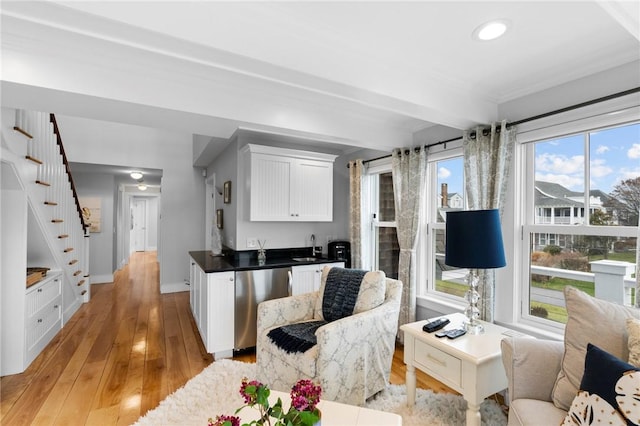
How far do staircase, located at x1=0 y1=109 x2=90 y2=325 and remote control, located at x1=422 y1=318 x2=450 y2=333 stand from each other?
3404mm

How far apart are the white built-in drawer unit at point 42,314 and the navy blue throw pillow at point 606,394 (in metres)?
4.04

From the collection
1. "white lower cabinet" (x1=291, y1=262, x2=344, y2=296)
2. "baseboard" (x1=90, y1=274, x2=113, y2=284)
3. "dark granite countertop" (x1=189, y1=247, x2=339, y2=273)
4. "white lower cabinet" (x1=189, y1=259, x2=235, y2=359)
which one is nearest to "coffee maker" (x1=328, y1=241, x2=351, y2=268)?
"dark granite countertop" (x1=189, y1=247, x2=339, y2=273)

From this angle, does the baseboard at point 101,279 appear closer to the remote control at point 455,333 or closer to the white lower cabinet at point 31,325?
the white lower cabinet at point 31,325

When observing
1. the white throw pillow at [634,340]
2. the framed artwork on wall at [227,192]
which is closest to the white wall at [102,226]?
the framed artwork on wall at [227,192]

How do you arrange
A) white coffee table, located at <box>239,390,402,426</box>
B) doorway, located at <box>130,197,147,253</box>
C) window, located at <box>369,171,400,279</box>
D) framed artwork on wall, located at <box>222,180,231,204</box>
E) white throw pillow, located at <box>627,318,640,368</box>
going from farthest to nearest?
1. doorway, located at <box>130,197,147,253</box>
2. framed artwork on wall, located at <box>222,180,231,204</box>
3. window, located at <box>369,171,400,279</box>
4. white coffee table, located at <box>239,390,402,426</box>
5. white throw pillow, located at <box>627,318,640,368</box>

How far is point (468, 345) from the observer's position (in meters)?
1.87

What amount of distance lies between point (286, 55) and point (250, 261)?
2426 mm

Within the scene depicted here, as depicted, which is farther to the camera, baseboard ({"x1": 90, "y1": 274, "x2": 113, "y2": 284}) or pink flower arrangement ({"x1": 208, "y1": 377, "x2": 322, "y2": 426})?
baseboard ({"x1": 90, "y1": 274, "x2": 113, "y2": 284})

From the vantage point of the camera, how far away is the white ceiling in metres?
1.44

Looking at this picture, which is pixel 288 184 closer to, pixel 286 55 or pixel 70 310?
pixel 286 55

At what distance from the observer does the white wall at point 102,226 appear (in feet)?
20.5

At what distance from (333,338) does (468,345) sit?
32.8 inches

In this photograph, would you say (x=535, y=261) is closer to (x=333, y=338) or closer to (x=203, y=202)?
(x=333, y=338)

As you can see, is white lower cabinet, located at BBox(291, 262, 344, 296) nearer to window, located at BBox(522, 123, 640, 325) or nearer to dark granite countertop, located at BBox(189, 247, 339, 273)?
dark granite countertop, located at BBox(189, 247, 339, 273)
